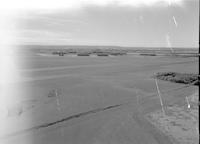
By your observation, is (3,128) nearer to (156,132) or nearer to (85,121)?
(85,121)

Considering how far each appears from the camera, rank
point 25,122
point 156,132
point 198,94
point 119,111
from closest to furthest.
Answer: point 156,132 < point 25,122 < point 119,111 < point 198,94

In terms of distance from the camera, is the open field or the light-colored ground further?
the light-colored ground

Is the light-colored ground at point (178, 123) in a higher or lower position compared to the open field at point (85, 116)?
lower

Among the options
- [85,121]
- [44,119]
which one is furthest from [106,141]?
[44,119]

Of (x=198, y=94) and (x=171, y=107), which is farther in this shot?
(x=198, y=94)

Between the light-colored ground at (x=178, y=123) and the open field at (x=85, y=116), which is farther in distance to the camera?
the light-colored ground at (x=178, y=123)

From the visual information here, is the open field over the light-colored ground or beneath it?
over

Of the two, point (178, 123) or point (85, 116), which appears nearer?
point (178, 123)

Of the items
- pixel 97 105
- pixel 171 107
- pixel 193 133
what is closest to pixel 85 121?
pixel 97 105

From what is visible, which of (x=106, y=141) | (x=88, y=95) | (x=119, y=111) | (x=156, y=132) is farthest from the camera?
(x=88, y=95)

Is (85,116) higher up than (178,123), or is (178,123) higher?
(85,116)
